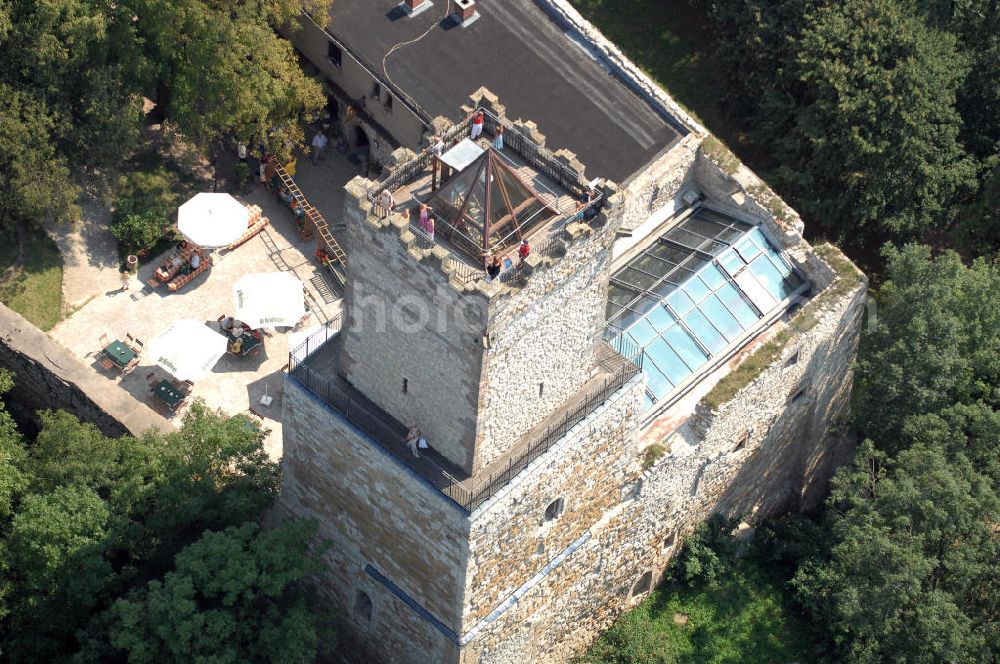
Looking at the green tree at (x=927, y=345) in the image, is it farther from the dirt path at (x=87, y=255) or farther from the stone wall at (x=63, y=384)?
the dirt path at (x=87, y=255)

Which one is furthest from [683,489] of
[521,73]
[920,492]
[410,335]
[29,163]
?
[29,163]

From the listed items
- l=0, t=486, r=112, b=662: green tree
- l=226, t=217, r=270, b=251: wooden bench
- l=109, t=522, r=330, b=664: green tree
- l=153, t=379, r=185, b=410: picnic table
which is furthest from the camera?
l=226, t=217, r=270, b=251: wooden bench

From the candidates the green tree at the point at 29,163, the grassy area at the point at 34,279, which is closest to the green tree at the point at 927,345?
the green tree at the point at 29,163

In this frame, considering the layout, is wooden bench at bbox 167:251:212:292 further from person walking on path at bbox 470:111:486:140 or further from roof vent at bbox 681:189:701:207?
person walking on path at bbox 470:111:486:140

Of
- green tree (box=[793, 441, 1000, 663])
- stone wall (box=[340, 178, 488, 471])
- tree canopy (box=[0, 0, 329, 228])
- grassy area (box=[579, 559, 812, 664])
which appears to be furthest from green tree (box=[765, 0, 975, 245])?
stone wall (box=[340, 178, 488, 471])

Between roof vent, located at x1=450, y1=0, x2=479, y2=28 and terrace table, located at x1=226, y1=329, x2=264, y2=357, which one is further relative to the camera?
roof vent, located at x1=450, y1=0, x2=479, y2=28
